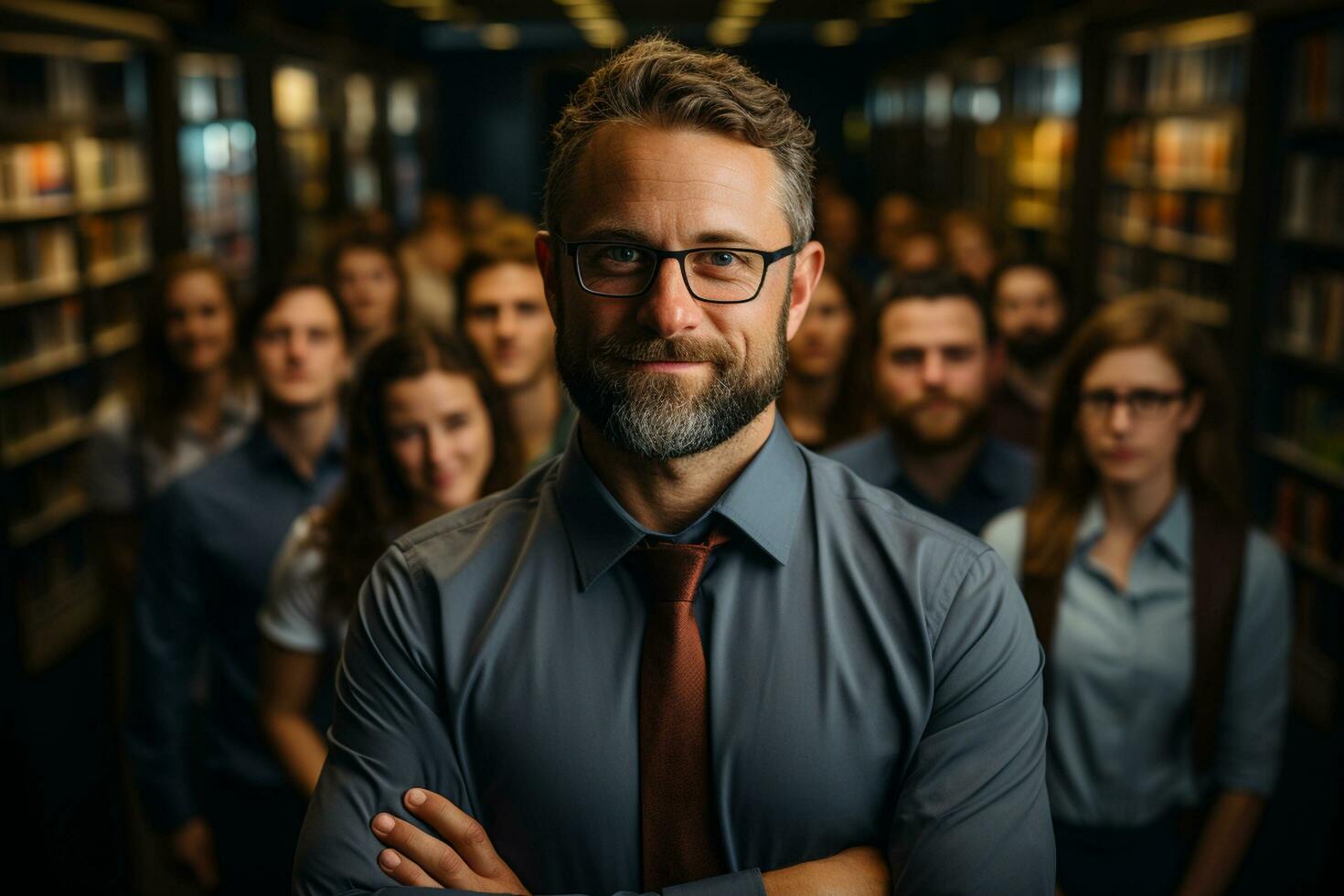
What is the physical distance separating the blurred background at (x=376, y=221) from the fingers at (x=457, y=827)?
811 mm

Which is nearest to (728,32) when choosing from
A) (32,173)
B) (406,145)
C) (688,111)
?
(406,145)

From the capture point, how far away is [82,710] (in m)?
5.43

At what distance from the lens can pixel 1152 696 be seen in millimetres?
2508

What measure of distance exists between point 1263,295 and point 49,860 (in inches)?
207

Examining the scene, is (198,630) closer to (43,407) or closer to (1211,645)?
(1211,645)

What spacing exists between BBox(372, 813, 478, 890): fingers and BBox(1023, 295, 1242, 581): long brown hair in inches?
59.3

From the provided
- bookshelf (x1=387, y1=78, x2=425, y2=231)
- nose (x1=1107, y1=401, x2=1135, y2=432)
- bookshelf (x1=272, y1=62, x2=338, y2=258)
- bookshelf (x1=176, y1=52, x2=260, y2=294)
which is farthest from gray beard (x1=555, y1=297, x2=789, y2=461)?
bookshelf (x1=387, y1=78, x2=425, y2=231)

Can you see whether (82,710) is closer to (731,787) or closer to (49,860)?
(49,860)

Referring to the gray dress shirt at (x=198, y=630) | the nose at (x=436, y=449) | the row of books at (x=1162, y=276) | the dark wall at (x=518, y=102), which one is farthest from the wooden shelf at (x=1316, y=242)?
the dark wall at (x=518, y=102)

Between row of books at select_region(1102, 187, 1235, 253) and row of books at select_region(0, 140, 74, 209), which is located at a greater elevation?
row of books at select_region(0, 140, 74, 209)

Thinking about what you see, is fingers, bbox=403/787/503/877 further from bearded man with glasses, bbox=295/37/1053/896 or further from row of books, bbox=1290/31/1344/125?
row of books, bbox=1290/31/1344/125

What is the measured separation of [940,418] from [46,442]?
5.18 meters

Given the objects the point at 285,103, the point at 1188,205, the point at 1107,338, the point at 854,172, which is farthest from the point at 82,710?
the point at 854,172

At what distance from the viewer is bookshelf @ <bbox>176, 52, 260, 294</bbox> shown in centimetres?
816
